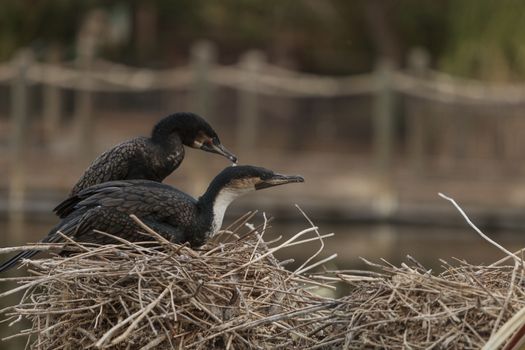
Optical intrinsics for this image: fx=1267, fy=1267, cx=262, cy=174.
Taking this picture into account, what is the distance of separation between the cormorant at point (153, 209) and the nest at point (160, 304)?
136 millimetres

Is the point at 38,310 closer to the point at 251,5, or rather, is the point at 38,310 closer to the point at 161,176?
the point at 161,176

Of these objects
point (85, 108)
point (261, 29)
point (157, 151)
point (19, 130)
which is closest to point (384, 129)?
point (85, 108)

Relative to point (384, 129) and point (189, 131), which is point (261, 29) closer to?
point (384, 129)

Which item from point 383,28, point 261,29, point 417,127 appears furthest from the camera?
point 383,28

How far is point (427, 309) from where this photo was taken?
3.77m

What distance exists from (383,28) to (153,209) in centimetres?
2062

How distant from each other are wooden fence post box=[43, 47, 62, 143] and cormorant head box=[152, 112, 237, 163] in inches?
545

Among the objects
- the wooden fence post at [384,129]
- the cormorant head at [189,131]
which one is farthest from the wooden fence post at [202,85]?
the cormorant head at [189,131]

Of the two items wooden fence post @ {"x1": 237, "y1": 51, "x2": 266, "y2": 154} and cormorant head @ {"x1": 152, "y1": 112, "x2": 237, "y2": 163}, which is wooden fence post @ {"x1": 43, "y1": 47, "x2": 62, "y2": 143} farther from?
cormorant head @ {"x1": 152, "y1": 112, "x2": 237, "y2": 163}

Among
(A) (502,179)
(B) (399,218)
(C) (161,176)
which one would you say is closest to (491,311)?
(C) (161,176)

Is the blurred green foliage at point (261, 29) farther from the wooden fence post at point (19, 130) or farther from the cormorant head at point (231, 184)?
the cormorant head at point (231, 184)

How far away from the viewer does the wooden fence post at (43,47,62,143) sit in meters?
18.7

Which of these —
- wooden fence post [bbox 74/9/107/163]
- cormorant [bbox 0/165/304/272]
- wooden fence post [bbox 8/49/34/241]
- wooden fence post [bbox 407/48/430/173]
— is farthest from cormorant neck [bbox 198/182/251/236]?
wooden fence post [bbox 407/48/430/173]

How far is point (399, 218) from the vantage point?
16656 mm
